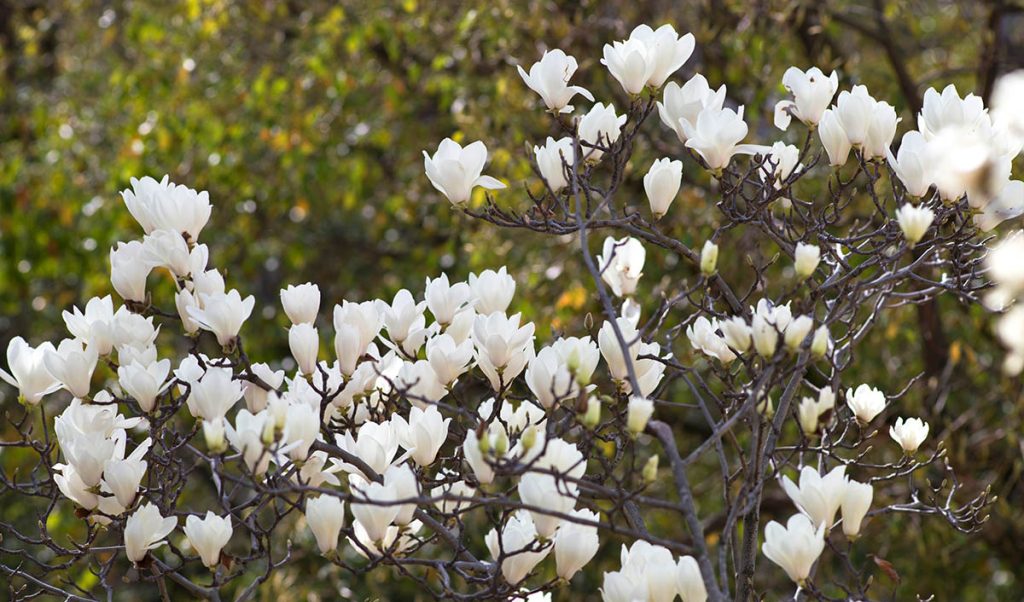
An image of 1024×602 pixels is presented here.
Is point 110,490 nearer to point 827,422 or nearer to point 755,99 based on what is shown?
point 827,422

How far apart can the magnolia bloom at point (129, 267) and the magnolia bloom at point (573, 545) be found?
645 mm

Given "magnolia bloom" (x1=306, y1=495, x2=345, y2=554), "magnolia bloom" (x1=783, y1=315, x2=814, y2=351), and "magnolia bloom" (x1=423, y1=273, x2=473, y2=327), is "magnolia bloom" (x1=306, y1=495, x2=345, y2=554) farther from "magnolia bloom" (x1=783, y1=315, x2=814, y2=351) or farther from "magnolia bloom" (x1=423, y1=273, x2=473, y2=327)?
"magnolia bloom" (x1=783, y1=315, x2=814, y2=351)

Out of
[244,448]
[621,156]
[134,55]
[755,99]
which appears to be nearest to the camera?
[244,448]

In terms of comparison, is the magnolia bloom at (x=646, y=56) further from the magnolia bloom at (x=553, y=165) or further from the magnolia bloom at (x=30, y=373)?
the magnolia bloom at (x=30, y=373)

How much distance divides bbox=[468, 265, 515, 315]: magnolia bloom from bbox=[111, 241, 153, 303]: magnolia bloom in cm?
42

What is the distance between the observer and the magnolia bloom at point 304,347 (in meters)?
1.50

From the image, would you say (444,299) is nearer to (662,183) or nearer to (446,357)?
(446,357)

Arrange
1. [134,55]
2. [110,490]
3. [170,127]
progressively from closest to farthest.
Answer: [110,490], [170,127], [134,55]

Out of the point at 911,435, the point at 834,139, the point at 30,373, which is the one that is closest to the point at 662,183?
the point at 834,139

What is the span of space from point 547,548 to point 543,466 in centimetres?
11

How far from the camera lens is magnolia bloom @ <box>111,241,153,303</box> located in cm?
153

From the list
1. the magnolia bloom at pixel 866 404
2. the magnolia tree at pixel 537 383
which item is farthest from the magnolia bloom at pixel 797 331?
the magnolia bloom at pixel 866 404

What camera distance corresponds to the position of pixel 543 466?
1233 millimetres

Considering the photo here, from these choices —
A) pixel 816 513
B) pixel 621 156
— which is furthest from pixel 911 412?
pixel 816 513
